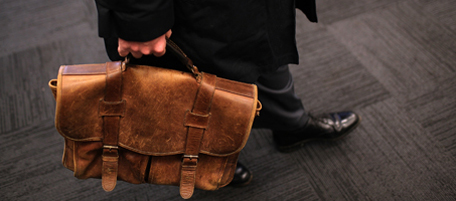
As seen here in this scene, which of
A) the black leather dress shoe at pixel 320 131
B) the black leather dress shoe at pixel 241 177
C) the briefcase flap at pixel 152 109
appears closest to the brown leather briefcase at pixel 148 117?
the briefcase flap at pixel 152 109

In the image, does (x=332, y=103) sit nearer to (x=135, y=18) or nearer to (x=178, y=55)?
(x=178, y=55)

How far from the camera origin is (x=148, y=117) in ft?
2.04

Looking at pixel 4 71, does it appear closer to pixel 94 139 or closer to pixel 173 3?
pixel 94 139

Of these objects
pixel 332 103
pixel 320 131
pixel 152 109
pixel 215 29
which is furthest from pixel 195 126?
pixel 332 103

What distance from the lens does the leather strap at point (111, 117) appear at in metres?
0.58

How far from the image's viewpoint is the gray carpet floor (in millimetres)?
1025

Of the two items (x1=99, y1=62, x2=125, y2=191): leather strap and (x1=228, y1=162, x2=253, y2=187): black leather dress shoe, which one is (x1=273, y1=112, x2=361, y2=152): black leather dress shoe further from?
A: (x1=99, y1=62, x2=125, y2=191): leather strap

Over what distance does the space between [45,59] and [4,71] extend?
0.58 ft

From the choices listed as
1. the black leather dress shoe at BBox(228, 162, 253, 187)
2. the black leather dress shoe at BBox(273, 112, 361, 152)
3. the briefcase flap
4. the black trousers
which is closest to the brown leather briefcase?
the briefcase flap

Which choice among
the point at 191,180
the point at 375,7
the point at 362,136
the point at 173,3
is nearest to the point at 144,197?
the point at 191,180

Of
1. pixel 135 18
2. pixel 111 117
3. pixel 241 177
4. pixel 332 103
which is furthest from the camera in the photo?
pixel 332 103

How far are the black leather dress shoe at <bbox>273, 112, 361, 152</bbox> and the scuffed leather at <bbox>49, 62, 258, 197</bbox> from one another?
0.43m

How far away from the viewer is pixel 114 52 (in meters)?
0.65

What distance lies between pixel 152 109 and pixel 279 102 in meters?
0.41
